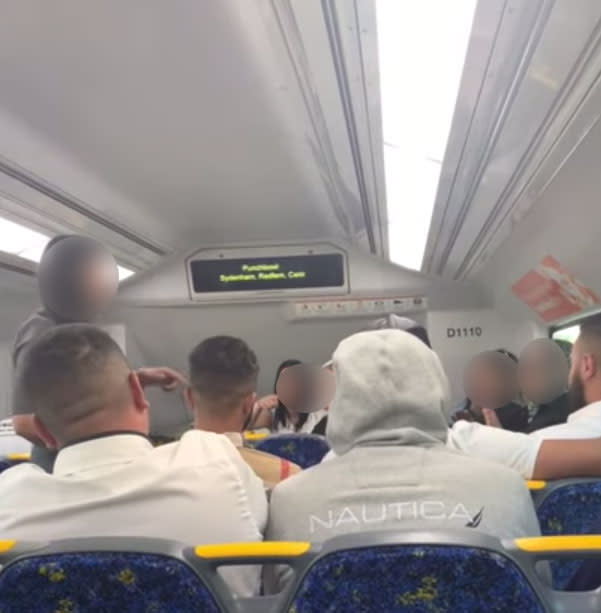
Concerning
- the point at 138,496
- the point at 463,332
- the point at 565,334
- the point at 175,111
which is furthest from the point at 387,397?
the point at 463,332

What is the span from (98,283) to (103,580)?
4.68ft

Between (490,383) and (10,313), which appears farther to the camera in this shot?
(10,313)

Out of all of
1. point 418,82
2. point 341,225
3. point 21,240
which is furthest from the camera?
point 341,225

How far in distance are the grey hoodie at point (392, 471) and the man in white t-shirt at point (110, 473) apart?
0.49ft

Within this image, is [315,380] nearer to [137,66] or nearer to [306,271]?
[137,66]

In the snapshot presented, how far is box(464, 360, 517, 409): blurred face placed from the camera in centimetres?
360

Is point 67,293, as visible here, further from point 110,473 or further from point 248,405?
point 110,473

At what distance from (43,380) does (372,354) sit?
777 millimetres

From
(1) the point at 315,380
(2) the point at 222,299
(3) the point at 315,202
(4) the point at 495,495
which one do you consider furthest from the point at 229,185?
(4) the point at 495,495

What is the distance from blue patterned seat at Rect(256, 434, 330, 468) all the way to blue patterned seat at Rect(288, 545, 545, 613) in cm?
202

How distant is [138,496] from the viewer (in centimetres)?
150

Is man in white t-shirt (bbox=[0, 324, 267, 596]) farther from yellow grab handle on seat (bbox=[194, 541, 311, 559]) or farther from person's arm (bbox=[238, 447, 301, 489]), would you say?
person's arm (bbox=[238, 447, 301, 489])

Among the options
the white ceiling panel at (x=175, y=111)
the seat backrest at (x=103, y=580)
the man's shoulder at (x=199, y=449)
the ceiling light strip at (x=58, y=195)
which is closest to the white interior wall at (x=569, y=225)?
the white ceiling panel at (x=175, y=111)

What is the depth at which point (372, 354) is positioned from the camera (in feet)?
5.47
